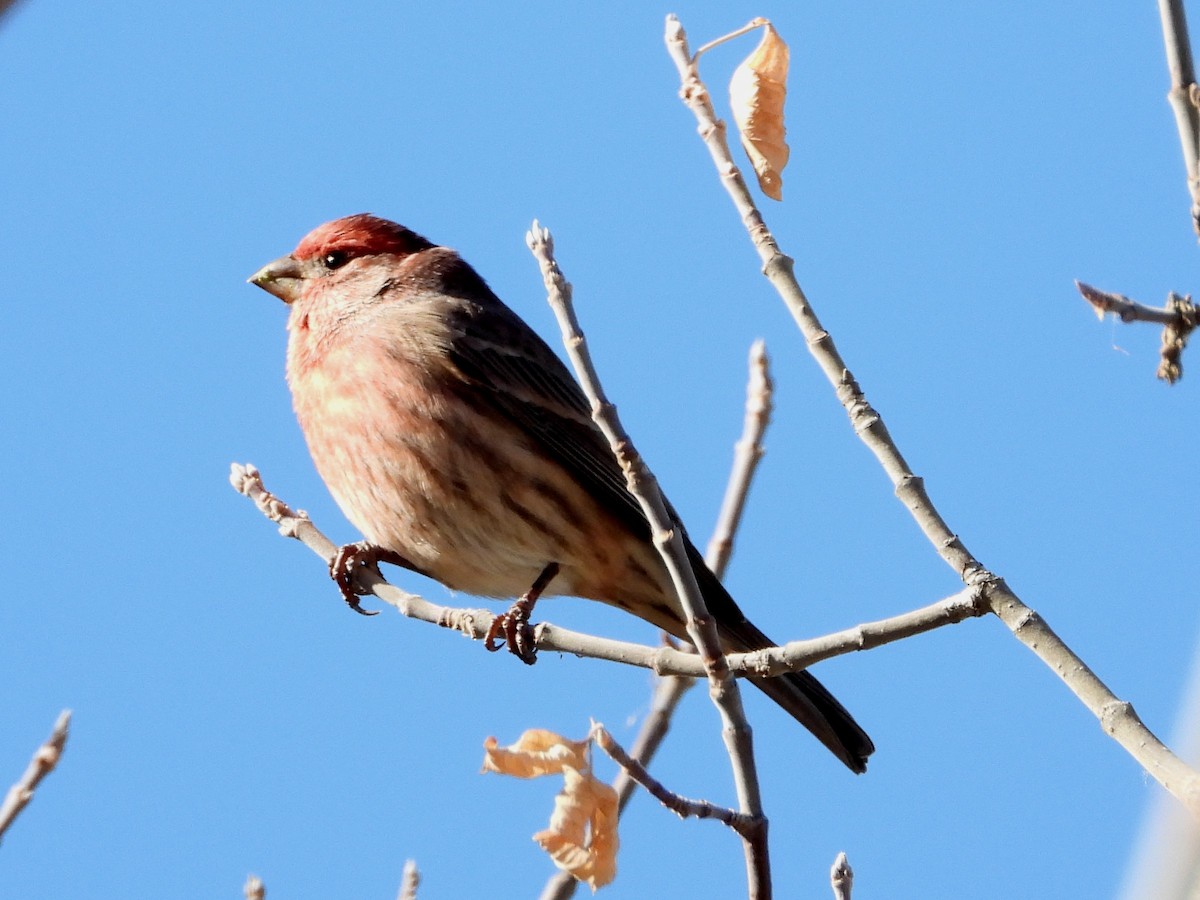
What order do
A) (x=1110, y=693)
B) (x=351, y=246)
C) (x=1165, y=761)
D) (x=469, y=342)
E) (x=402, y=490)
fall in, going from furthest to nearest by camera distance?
(x=351, y=246) < (x=469, y=342) < (x=402, y=490) < (x=1110, y=693) < (x=1165, y=761)

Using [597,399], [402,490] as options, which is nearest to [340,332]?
[402,490]

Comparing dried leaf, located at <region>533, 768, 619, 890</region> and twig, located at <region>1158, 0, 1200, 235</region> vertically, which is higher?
twig, located at <region>1158, 0, 1200, 235</region>

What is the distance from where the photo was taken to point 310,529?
6340 mm

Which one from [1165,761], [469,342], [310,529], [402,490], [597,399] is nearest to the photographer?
[1165,761]

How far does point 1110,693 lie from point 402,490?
4.14 metres

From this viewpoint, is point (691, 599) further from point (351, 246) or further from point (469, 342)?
point (351, 246)

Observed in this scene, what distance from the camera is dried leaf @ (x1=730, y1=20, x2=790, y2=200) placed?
166 inches

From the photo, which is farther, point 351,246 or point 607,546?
point 351,246

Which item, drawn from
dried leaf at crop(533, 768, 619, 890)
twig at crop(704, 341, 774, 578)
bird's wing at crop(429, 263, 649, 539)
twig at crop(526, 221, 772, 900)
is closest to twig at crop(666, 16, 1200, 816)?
twig at crop(526, 221, 772, 900)

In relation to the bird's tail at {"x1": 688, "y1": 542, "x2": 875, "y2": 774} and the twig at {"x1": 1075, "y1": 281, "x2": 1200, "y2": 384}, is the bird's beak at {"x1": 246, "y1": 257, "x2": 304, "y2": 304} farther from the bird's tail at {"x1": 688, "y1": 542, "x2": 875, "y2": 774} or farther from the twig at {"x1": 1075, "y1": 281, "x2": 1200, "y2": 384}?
the twig at {"x1": 1075, "y1": 281, "x2": 1200, "y2": 384}

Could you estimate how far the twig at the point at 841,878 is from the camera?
12.3 feet

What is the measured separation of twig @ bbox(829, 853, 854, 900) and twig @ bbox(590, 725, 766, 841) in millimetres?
211

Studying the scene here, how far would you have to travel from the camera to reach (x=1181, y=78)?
12.7 feet

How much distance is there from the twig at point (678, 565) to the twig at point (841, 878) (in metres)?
0.17
